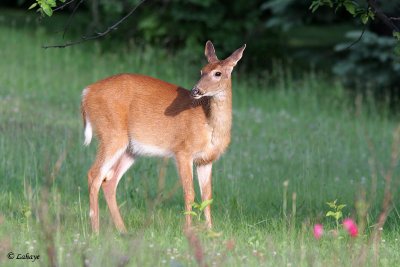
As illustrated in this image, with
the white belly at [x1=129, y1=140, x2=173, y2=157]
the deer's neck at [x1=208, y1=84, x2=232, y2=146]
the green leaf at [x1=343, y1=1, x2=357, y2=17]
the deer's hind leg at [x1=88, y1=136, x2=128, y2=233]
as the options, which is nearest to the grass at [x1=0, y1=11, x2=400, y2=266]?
the deer's hind leg at [x1=88, y1=136, x2=128, y2=233]

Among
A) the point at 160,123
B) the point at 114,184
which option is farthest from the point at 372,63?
the point at 114,184

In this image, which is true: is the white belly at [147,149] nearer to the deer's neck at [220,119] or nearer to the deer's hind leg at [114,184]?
the deer's hind leg at [114,184]

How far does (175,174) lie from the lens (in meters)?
9.88

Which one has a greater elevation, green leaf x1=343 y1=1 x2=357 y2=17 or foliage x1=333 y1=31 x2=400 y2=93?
green leaf x1=343 y1=1 x2=357 y2=17

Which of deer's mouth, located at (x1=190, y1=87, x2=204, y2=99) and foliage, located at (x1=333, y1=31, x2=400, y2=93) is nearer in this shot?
deer's mouth, located at (x1=190, y1=87, x2=204, y2=99)

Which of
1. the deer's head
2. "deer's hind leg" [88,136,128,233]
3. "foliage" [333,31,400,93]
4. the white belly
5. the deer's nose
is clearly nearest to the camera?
the deer's nose

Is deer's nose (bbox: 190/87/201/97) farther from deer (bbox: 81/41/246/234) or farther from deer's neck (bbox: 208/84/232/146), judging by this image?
deer's neck (bbox: 208/84/232/146)

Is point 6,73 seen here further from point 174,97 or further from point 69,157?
point 174,97

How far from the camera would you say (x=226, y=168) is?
9805mm

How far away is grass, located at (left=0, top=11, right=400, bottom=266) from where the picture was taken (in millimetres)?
5668

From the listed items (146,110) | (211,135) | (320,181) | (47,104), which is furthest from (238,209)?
(47,104)

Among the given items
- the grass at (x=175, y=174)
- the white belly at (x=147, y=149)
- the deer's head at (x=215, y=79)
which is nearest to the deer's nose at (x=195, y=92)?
the deer's head at (x=215, y=79)

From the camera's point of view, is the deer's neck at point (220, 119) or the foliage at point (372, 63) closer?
the deer's neck at point (220, 119)

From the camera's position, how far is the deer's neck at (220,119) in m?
7.79
